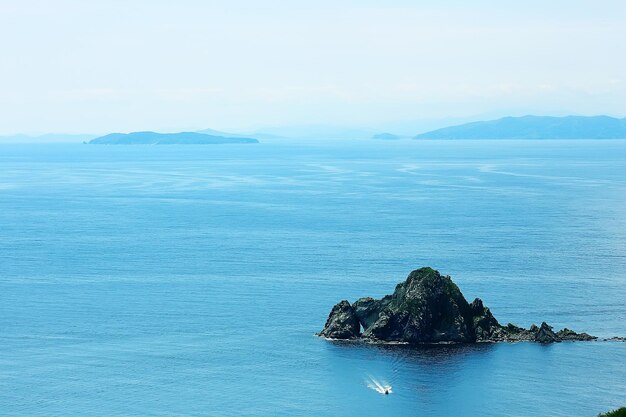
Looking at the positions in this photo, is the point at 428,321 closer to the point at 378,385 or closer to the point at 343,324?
the point at 343,324

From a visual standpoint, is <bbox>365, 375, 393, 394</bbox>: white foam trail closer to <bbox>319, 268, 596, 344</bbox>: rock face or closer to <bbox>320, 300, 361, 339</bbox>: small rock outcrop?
<bbox>319, 268, 596, 344</bbox>: rock face

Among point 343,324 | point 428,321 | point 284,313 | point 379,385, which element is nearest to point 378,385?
point 379,385

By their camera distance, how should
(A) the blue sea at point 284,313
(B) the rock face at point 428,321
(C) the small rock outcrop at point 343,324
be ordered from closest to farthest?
(A) the blue sea at point 284,313
(B) the rock face at point 428,321
(C) the small rock outcrop at point 343,324

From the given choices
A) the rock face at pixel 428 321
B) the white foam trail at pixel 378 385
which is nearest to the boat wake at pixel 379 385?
the white foam trail at pixel 378 385

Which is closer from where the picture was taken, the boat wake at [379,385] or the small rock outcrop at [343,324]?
the boat wake at [379,385]

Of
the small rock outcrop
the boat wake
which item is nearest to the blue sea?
the boat wake

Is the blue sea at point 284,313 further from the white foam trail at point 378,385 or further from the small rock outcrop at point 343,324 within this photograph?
the small rock outcrop at point 343,324
